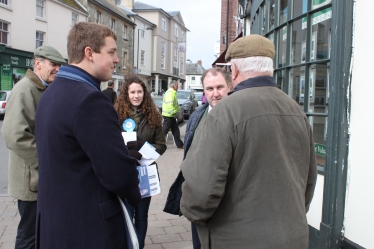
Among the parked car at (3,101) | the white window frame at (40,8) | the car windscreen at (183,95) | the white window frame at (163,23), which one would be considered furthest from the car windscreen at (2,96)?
the white window frame at (163,23)

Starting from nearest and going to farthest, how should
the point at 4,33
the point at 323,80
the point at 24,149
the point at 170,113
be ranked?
the point at 24,149 → the point at 323,80 → the point at 170,113 → the point at 4,33

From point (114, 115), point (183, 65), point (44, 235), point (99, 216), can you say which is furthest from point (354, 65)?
point (183, 65)

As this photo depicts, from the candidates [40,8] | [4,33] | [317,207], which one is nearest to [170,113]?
[317,207]

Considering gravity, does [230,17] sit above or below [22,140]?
above

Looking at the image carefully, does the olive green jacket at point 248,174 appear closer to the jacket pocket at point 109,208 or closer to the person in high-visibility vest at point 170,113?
the jacket pocket at point 109,208

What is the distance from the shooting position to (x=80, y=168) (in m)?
1.83

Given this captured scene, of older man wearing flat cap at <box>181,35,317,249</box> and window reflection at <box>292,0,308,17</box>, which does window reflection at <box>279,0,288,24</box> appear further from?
older man wearing flat cap at <box>181,35,317,249</box>

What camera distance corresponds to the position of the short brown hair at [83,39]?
194cm

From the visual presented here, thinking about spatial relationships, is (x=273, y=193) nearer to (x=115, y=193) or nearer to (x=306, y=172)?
(x=306, y=172)

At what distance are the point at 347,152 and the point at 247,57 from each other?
1.60 meters

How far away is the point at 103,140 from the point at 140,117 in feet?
5.55

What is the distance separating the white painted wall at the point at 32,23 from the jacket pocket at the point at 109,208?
23.3 m

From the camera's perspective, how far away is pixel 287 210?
181cm

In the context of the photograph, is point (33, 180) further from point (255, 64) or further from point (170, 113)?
point (170, 113)
